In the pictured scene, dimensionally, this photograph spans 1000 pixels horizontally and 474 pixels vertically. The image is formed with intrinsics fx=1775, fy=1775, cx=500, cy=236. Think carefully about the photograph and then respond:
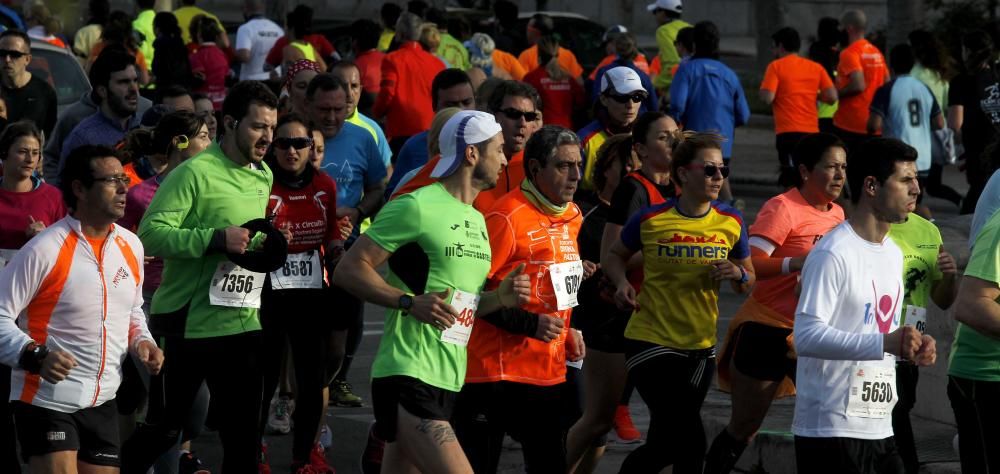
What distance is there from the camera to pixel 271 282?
8242 mm

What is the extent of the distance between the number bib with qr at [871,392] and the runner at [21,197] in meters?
3.73

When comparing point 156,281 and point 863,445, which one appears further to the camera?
point 156,281

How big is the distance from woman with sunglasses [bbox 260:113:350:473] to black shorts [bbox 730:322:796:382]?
194 centimetres

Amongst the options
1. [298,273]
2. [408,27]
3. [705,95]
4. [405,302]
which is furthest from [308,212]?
[705,95]

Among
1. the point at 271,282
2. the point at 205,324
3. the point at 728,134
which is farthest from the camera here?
the point at 728,134

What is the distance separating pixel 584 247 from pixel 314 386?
1.42m

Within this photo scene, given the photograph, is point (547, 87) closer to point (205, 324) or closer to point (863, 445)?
point (205, 324)

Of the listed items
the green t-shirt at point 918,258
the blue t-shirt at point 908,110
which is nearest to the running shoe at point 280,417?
the green t-shirt at point 918,258

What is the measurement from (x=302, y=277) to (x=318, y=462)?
2.83 ft

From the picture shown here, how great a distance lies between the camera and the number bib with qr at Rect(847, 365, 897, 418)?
233 inches

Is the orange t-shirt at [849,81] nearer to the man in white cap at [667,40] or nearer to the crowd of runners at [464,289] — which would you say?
the man in white cap at [667,40]

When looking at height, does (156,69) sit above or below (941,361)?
above

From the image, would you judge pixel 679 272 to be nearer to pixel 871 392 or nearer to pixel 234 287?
pixel 871 392

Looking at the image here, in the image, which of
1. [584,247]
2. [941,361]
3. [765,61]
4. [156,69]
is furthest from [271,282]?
[765,61]
